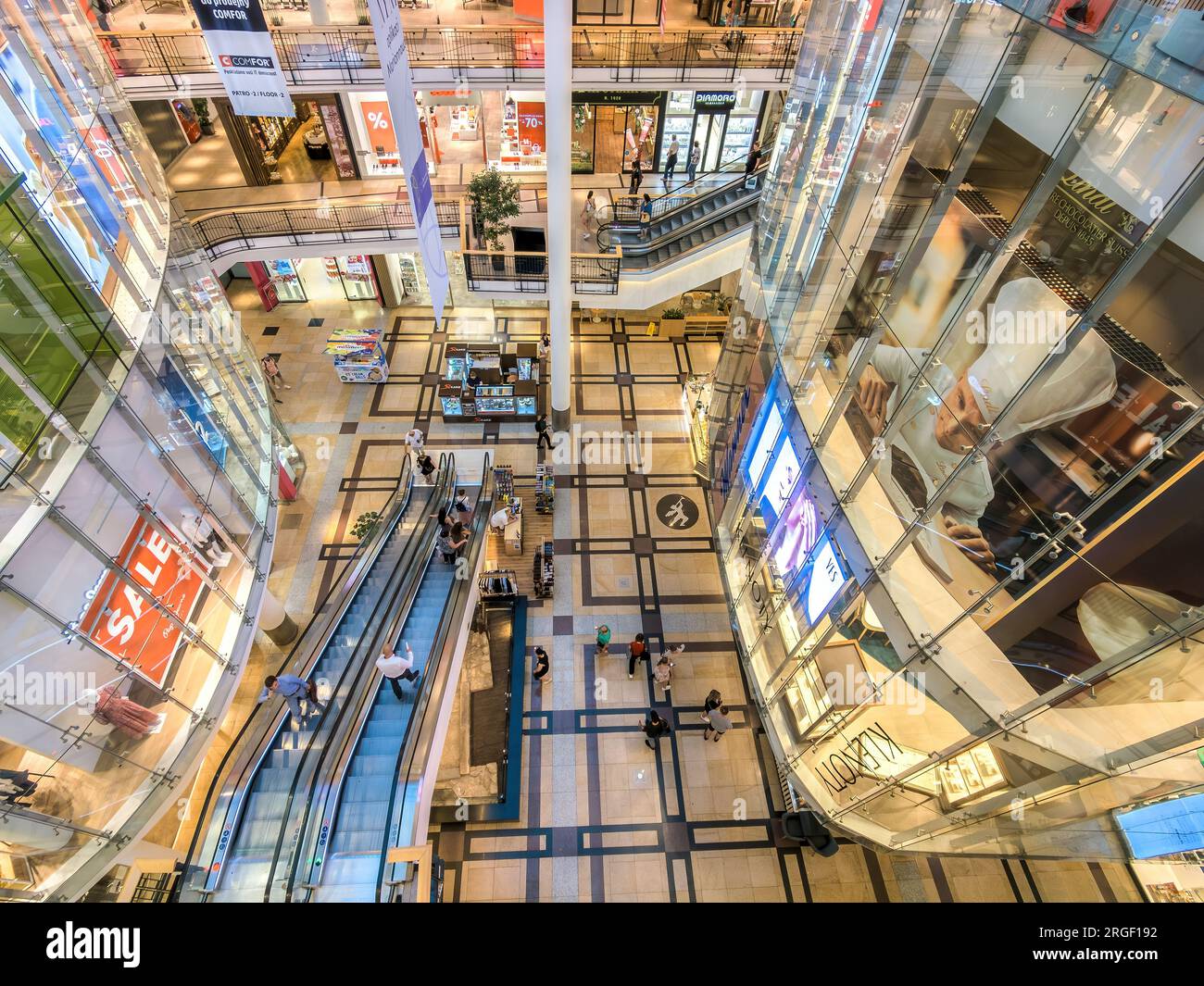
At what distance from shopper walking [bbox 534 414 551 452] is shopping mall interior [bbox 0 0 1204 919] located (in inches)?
2.5

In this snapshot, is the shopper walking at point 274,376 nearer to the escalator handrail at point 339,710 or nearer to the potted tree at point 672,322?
the escalator handrail at point 339,710

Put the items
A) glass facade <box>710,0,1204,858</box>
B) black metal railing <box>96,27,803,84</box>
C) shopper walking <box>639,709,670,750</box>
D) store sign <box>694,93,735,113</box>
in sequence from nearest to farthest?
glass facade <box>710,0,1204,858</box> → shopper walking <box>639,709,670,750</box> → black metal railing <box>96,27,803,84</box> → store sign <box>694,93,735,113</box>

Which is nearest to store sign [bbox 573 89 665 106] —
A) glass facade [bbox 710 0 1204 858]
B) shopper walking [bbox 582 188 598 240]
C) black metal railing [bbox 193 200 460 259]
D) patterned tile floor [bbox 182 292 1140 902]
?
shopper walking [bbox 582 188 598 240]

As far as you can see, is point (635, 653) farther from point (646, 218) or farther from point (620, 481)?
point (646, 218)

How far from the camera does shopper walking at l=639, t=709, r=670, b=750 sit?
9516 millimetres

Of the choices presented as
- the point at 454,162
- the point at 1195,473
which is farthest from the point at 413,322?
the point at 1195,473

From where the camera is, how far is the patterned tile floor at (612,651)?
8.72 meters

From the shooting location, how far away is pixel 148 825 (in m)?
6.63

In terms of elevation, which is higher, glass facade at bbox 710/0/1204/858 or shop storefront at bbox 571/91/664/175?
shop storefront at bbox 571/91/664/175

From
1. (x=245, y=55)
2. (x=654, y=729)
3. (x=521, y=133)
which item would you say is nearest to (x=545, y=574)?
(x=654, y=729)

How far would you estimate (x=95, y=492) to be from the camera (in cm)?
614

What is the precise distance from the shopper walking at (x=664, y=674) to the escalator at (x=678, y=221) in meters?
8.44

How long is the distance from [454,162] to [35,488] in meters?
15.2

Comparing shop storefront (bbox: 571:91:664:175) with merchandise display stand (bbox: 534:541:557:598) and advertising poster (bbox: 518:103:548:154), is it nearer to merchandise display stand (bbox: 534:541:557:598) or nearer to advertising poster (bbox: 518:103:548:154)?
advertising poster (bbox: 518:103:548:154)
